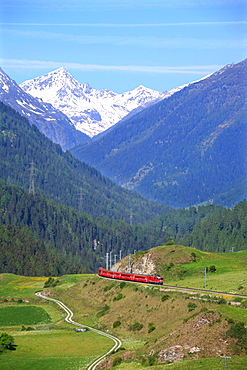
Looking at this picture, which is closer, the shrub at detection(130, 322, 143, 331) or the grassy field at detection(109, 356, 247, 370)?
the grassy field at detection(109, 356, 247, 370)

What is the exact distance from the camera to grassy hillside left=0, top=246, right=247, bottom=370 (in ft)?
337

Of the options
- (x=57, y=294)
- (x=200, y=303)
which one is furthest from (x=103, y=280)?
(x=200, y=303)

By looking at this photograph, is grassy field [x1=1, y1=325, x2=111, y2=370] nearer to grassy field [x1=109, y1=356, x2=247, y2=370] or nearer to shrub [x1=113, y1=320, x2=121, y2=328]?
shrub [x1=113, y1=320, x2=121, y2=328]

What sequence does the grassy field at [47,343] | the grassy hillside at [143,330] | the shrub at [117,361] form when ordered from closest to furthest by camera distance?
the grassy hillside at [143,330], the shrub at [117,361], the grassy field at [47,343]

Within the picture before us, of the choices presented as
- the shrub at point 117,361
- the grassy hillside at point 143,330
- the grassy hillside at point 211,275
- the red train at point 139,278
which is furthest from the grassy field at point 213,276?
the shrub at point 117,361

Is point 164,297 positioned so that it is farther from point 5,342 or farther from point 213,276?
point 213,276

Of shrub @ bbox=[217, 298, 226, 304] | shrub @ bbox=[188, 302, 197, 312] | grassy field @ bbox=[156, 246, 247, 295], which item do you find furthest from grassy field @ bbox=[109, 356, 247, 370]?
grassy field @ bbox=[156, 246, 247, 295]

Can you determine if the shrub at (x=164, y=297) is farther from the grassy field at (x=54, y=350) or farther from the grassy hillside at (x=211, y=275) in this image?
the grassy field at (x=54, y=350)

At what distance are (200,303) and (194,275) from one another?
59.2 m

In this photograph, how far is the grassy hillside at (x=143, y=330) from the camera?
103 m

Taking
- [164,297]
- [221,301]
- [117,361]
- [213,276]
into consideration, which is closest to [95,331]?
[164,297]

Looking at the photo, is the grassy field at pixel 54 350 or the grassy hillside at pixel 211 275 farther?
the grassy hillside at pixel 211 275

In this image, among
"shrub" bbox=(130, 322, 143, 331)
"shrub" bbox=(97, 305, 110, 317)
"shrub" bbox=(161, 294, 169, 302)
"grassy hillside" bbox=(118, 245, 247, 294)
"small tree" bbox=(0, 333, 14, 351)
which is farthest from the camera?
"shrub" bbox=(97, 305, 110, 317)

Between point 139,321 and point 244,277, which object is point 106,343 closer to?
point 139,321
